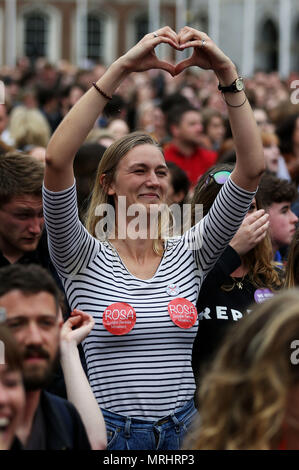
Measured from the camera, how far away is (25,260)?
383cm

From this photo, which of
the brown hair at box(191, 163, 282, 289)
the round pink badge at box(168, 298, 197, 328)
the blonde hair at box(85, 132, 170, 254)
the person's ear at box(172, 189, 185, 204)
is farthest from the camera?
the person's ear at box(172, 189, 185, 204)

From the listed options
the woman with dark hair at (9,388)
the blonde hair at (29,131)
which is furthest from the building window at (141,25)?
the woman with dark hair at (9,388)

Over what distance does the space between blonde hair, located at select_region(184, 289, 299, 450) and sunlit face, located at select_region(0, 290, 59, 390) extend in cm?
44

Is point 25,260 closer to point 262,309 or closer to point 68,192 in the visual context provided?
point 68,192

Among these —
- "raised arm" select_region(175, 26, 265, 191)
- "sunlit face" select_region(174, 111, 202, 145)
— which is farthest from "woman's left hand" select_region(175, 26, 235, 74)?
"sunlit face" select_region(174, 111, 202, 145)

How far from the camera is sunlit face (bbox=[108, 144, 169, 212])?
348cm

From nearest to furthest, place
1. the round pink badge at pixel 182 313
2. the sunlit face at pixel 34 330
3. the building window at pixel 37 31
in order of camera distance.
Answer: the sunlit face at pixel 34 330
the round pink badge at pixel 182 313
the building window at pixel 37 31

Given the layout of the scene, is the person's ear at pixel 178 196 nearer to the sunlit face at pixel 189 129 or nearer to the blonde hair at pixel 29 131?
the blonde hair at pixel 29 131

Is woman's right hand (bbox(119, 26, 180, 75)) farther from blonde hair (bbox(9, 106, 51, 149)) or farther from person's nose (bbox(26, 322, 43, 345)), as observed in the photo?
blonde hair (bbox(9, 106, 51, 149))

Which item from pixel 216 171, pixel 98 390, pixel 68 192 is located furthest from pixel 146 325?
pixel 216 171

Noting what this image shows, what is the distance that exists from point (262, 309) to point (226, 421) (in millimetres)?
280

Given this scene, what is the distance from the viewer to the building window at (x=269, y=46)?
38875mm

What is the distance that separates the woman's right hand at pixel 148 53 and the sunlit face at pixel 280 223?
1.69 m

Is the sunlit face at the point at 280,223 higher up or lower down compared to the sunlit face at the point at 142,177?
lower down
